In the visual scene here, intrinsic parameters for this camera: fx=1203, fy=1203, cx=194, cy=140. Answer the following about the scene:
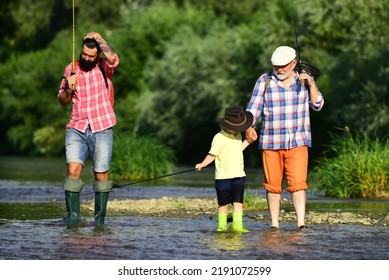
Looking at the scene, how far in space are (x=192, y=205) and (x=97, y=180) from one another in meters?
4.05

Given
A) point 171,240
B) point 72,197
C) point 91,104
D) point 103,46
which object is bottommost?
point 171,240

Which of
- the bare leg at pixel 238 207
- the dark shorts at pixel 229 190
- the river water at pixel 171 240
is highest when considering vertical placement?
the dark shorts at pixel 229 190

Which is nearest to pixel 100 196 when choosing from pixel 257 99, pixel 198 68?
pixel 257 99

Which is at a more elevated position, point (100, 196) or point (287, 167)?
point (287, 167)

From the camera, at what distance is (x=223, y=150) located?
12.7 metres

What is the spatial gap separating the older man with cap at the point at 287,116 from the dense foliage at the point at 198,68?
20110 millimetres

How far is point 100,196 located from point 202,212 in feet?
9.42

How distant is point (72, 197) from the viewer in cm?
1320

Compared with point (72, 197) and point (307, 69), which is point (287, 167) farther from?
point (72, 197)

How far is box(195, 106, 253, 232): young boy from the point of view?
1255cm

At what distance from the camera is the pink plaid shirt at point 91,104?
13008 mm

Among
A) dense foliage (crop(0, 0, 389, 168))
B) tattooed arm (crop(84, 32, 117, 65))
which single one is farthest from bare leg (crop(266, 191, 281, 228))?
dense foliage (crop(0, 0, 389, 168))

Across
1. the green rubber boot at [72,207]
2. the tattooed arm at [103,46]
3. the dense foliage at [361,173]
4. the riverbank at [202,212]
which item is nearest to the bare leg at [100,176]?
the green rubber boot at [72,207]

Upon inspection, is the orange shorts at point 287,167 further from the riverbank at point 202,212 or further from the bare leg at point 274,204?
the riverbank at point 202,212
